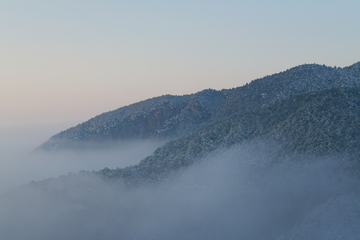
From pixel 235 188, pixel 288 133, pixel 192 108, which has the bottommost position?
pixel 235 188

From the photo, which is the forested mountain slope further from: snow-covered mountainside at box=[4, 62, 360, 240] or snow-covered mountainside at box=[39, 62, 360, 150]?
snow-covered mountainside at box=[39, 62, 360, 150]

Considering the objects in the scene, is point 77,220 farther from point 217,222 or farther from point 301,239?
point 301,239

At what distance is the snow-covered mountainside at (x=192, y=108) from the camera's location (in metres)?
62.2

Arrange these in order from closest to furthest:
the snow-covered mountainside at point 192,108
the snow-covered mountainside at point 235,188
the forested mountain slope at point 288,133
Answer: the snow-covered mountainside at point 235,188
the forested mountain slope at point 288,133
the snow-covered mountainside at point 192,108

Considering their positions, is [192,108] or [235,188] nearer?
[235,188]

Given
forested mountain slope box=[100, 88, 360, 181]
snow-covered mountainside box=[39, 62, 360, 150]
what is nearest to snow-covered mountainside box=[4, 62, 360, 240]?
forested mountain slope box=[100, 88, 360, 181]

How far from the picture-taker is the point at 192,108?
86625 millimetres

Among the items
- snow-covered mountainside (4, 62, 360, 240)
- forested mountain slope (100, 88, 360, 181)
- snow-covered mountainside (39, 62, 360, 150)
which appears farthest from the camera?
snow-covered mountainside (39, 62, 360, 150)

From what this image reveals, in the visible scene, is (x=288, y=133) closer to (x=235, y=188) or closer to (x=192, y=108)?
(x=235, y=188)

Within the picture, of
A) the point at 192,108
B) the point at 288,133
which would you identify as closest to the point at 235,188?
the point at 288,133

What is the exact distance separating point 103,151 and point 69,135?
14.4 meters

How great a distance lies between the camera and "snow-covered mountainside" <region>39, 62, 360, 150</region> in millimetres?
62156

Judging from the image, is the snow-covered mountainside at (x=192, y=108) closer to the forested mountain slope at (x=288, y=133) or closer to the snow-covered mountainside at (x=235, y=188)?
the snow-covered mountainside at (x=235, y=188)

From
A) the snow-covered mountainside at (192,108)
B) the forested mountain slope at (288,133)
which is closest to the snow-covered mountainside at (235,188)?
the forested mountain slope at (288,133)
